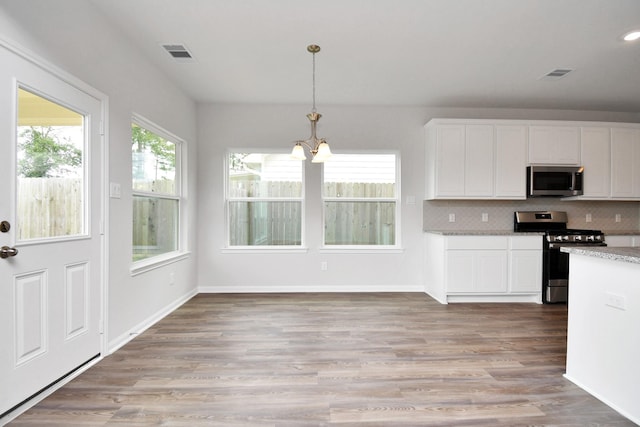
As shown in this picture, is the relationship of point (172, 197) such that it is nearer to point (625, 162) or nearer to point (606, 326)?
point (606, 326)

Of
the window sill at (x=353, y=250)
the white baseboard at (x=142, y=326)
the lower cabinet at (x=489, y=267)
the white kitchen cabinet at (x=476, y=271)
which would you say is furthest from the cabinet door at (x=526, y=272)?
the white baseboard at (x=142, y=326)

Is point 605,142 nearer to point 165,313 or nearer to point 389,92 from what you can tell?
point 389,92

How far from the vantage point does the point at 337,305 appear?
402 cm

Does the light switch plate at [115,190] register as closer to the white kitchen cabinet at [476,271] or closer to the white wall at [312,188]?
the white wall at [312,188]

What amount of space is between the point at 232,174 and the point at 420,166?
2.66 metres

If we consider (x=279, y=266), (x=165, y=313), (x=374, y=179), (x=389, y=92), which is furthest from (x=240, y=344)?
(x=389, y=92)

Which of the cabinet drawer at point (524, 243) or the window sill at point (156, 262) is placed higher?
the cabinet drawer at point (524, 243)

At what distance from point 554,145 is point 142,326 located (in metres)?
5.30

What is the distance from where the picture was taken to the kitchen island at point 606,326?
1.84m

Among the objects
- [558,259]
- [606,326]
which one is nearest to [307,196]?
[558,259]

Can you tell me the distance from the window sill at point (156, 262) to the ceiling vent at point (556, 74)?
4565 millimetres

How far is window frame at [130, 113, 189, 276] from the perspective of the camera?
3135 mm

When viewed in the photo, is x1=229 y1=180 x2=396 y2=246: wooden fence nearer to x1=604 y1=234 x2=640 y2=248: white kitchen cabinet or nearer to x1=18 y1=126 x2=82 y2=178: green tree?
x1=18 y1=126 x2=82 y2=178: green tree

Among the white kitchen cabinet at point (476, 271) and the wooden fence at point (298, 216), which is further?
the wooden fence at point (298, 216)
